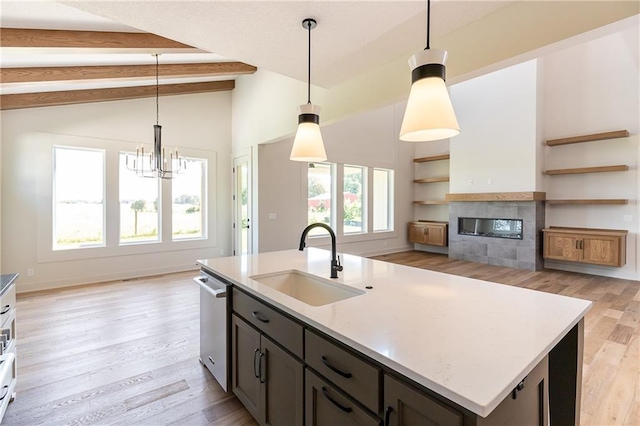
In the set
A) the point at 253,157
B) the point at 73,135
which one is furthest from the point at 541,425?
the point at 73,135

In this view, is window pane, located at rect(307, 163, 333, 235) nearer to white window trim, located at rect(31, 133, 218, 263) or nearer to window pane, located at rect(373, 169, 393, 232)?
window pane, located at rect(373, 169, 393, 232)

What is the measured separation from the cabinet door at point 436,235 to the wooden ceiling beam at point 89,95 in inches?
249

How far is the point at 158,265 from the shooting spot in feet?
18.7

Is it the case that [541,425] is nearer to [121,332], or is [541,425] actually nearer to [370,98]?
[370,98]

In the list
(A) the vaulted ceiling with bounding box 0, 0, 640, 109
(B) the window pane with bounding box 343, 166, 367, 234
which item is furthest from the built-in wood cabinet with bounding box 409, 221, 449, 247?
(A) the vaulted ceiling with bounding box 0, 0, 640, 109

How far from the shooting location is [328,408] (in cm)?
122

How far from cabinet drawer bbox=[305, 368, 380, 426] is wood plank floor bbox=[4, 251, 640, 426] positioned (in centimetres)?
88

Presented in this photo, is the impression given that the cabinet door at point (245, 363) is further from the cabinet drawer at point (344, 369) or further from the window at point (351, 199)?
the window at point (351, 199)

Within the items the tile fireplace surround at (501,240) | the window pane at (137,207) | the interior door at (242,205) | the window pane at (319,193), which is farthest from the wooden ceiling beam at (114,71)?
the tile fireplace surround at (501,240)

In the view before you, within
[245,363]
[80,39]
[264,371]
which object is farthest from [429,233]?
[80,39]

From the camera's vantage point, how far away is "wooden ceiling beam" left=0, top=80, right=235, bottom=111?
4262mm

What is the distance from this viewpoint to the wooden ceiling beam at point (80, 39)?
257 centimetres

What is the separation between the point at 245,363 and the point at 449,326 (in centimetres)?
131

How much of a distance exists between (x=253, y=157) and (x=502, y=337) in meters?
5.21
